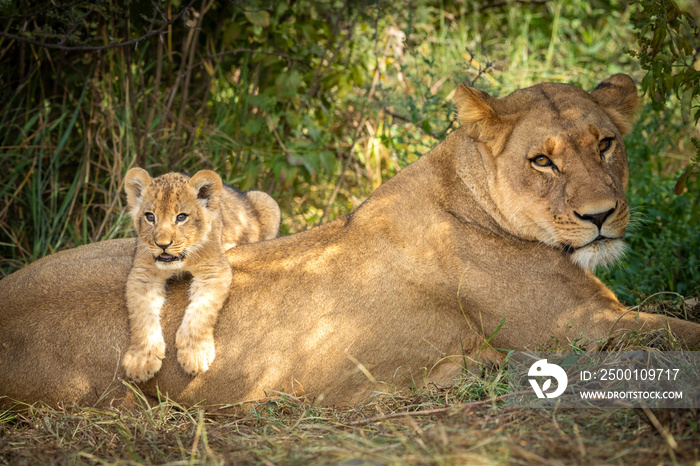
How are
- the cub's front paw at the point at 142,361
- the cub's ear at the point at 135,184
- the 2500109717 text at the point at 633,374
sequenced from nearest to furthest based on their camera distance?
the 2500109717 text at the point at 633,374, the cub's front paw at the point at 142,361, the cub's ear at the point at 135,184

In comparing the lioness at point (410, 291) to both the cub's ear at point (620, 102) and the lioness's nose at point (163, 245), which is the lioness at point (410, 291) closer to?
the cub's ear at point (620, 102)

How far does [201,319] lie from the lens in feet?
10.9

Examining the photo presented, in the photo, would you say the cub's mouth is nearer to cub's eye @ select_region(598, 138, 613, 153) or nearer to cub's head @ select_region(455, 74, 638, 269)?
cub's head @ select_region(455, 74, 638, 269)

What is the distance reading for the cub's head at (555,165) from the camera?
332 centimetres

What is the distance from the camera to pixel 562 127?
344 centimetres

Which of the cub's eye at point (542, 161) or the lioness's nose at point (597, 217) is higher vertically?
the cub's eye at point (542, 161)

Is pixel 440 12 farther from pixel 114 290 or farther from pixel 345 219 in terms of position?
pixel 114 290

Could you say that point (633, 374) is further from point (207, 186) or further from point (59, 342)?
point (59, 342)

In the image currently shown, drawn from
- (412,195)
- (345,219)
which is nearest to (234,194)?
(345,219)

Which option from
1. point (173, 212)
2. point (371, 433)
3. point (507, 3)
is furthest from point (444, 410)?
point (507, 3)

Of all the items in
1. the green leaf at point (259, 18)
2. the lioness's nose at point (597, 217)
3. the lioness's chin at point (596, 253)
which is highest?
the green leaf at point (259, 18)

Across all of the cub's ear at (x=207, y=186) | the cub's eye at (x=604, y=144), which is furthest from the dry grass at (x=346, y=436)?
→ the cub's eye at (x=604, y=144)

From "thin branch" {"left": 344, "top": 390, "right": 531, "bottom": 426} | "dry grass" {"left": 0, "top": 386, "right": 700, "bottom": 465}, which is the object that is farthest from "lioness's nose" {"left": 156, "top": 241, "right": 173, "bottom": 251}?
"thin branch" {"left": 344, "top": 390, "right": 531, "bottom": 426}

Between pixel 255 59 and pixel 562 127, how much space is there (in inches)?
142
